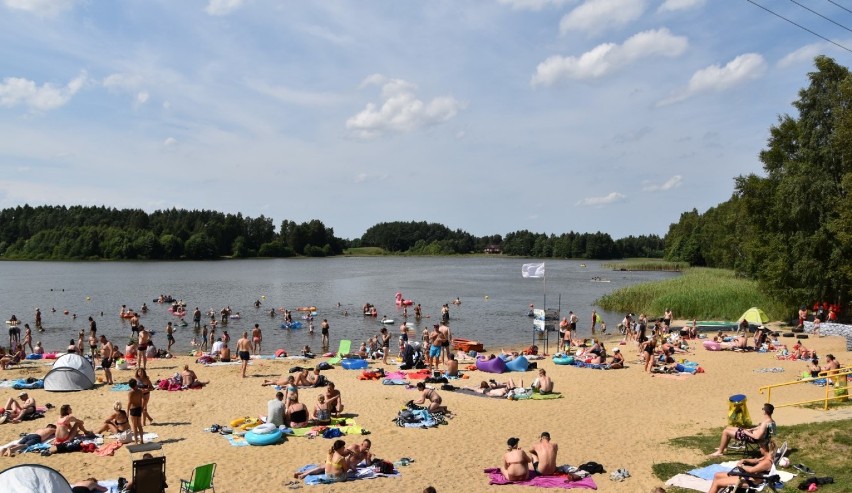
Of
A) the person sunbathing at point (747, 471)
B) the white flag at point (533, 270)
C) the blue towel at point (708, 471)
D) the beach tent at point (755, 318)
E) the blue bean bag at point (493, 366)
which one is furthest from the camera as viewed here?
the beach tent at point (755, 318)

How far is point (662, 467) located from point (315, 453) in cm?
601

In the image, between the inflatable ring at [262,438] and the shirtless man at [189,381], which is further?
the shirtless man at [189,381]

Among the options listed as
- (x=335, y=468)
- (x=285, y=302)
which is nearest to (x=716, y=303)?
(x=335, y=468)

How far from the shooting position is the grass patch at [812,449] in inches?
343

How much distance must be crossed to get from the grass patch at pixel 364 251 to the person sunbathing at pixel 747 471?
164 metres

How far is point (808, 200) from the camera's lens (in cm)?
2806

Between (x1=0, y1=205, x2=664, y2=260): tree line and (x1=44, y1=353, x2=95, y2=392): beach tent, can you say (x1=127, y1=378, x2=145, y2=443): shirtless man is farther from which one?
(x1=0, y1=205, x2=664, y2=260): tree line

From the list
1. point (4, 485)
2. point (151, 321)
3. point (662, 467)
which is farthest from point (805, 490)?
point (151, 321)

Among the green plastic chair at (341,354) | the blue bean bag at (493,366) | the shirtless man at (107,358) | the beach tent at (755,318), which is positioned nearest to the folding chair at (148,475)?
the shirtless man at (107,358)

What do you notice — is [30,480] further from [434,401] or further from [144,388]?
[434,401]

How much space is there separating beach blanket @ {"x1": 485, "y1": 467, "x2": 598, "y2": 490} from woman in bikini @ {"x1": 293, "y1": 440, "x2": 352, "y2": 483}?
2.35 meters

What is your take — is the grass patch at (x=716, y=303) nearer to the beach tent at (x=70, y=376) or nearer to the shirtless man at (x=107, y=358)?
the shirtless man at (x=107, y=358)

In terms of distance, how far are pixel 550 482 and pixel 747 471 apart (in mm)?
2811

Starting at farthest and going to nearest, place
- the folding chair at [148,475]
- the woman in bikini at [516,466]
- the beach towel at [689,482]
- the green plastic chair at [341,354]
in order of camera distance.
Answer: the green plastic chair at [341,354]
the woman in bikini at [516,466]
the beach towel at [689,482]
the folding chair at [148,475]
